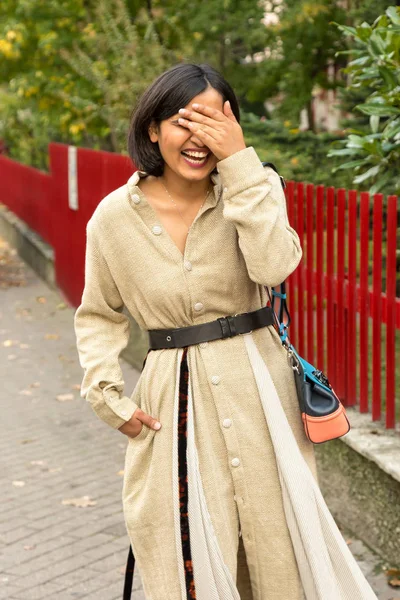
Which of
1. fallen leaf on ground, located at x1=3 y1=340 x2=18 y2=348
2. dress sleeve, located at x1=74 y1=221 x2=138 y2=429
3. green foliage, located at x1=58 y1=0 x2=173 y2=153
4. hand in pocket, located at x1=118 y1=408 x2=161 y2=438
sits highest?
dress sleeve, located at x1=74 y1=221 x2=138 y2=429

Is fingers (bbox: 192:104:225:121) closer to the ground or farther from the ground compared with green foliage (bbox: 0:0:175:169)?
farther from the ground

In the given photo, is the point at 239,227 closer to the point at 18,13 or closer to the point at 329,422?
the point at 329,422

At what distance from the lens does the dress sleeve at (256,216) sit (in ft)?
9.64

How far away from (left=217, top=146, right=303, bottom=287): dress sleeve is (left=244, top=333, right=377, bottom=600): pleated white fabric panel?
320mm

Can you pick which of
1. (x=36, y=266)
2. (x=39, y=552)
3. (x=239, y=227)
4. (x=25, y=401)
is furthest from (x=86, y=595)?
(x=36, y=266)

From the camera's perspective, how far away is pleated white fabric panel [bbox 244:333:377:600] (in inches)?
122

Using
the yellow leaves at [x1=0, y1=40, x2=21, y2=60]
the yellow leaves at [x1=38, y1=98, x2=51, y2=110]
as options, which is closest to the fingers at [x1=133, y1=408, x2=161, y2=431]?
the yellow leaves at [x1=0, y1=40, x2=21, y2=60]

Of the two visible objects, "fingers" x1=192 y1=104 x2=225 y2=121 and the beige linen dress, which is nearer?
"fingers" x1=192 y1=104 x2=225 y2=121

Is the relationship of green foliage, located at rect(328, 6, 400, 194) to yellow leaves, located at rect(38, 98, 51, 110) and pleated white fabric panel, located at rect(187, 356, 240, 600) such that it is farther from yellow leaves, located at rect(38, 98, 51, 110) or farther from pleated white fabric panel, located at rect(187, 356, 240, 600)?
yellow leaves, located at rect(38, 98, 51, 110)

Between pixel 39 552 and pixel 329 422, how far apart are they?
2.49m

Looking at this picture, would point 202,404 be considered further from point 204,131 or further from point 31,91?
point 31,91

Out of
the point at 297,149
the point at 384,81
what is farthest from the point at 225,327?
the point at 297,149

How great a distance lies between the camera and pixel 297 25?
1304cm

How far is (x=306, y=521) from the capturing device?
309 centimetres
